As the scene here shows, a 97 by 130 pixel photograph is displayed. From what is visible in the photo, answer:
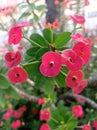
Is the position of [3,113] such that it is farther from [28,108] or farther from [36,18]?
[36,18]

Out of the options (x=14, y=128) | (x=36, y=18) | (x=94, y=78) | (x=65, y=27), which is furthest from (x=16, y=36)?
(x=65, y=27)

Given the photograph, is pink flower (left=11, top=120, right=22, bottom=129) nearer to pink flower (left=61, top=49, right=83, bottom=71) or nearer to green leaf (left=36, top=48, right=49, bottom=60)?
green leaf (left=36, top=48, right=49, bottom=60)

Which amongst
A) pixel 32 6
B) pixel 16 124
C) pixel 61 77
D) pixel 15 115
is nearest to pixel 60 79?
pixel 61 77

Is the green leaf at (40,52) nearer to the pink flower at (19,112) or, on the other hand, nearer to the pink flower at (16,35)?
the pink flower at (16,35)

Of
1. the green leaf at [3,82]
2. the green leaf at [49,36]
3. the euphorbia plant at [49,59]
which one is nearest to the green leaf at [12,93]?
the green leaf at [3,82]

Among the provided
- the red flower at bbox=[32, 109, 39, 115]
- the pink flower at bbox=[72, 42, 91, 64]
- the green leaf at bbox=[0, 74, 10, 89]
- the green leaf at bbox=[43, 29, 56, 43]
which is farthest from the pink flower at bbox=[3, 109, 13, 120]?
the pink flower at bbox=[72, 42, 91, 64]

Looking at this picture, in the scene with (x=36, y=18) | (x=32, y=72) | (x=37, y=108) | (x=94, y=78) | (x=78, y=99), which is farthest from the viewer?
(x=37, y=108)

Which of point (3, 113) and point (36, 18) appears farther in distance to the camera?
point (3, 113)

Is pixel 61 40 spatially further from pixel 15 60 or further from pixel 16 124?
pixel 16 124
